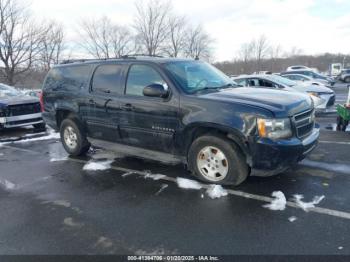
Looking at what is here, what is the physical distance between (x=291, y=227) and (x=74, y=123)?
180 inches

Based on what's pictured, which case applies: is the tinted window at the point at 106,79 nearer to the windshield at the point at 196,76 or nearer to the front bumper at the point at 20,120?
the windshield at the point at 196,76

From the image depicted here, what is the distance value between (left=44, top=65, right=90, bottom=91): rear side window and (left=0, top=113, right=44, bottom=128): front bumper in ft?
10.6

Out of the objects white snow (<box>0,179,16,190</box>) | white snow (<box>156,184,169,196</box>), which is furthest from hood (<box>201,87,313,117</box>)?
white snow (<box>0,179,16,190</box>)

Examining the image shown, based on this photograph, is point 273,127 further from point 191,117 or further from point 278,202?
point 191,117

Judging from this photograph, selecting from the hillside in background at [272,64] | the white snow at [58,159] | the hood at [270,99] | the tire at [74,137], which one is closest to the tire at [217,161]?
the hood at [270,99]

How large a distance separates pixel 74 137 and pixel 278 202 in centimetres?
429

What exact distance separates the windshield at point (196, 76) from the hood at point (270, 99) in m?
0.34

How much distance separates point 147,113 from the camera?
4652mm

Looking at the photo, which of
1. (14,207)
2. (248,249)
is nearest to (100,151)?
(14,207)

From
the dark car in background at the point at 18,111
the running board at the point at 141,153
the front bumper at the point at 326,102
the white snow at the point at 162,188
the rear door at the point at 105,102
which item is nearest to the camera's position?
the white snow at the point at 162,188

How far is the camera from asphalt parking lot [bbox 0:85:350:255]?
116 inches

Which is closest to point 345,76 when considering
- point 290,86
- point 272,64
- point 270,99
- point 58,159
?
point 290,86

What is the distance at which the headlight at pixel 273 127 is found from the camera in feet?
12.1

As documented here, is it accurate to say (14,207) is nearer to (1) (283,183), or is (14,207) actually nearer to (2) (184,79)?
(2) (184,79)
